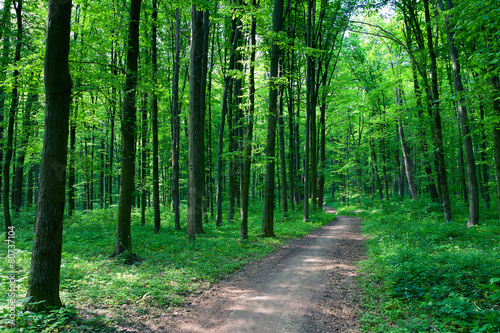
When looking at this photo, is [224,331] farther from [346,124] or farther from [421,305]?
[346,124]

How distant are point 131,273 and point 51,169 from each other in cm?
361

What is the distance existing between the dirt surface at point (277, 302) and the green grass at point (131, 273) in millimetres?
500

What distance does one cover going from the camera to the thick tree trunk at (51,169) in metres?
4.04

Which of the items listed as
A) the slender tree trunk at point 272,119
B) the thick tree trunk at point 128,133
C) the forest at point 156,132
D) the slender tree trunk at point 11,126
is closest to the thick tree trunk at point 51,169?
the forest at point 156,132

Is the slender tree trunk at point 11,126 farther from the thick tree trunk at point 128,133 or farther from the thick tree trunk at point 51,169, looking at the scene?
the thick tree trunk at point 51,169

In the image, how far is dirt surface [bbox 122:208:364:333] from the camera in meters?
4.16

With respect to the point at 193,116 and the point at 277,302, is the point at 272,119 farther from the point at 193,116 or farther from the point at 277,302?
the point at 277,302

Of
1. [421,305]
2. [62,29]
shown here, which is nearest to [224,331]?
[421,305]

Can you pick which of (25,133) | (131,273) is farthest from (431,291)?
(25,133)

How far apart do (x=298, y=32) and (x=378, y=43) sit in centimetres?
910

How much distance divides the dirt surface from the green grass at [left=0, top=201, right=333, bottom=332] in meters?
0.50

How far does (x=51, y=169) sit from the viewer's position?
13.4 ft

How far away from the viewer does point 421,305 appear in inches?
170

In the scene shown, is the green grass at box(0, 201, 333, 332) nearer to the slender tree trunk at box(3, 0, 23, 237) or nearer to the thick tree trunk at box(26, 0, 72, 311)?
the thick tree trunk at box(26, 0, 72, 311)
